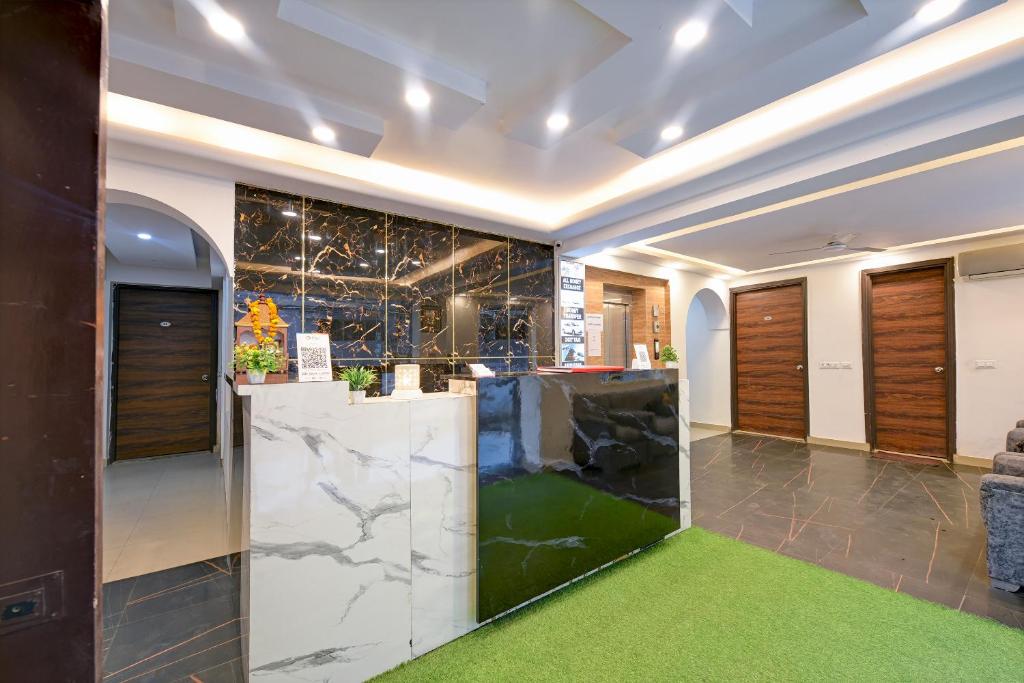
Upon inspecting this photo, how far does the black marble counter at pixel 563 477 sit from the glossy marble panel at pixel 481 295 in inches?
79.6

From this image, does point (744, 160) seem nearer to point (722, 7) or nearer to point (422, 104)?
point (722, 7)

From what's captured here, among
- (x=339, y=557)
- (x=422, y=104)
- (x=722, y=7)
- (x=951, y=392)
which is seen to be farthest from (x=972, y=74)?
(x=951, y=392)

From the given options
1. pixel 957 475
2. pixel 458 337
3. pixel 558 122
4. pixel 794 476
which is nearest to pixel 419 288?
pixel 458 337

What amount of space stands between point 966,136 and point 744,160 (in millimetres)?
1103

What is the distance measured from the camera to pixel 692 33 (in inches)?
75.0

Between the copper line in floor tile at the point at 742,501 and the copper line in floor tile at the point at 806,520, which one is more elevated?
the copper line in floor tile at the point at 806,520

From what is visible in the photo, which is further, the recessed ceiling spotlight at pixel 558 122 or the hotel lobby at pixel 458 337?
the recessed ceiling spotlight at pixel 558 122

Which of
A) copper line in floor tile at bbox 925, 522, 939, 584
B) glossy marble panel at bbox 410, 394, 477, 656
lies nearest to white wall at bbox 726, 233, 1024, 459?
copper line in floor tile at bbox 925, 522, 939, 584

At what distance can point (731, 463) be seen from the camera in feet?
17.9

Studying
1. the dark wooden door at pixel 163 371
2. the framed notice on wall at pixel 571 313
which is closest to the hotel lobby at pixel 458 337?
the framed notice on wall at pixel 571 313

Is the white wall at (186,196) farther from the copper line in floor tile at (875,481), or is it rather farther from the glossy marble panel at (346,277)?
the copper line in floor tile at (875,481)

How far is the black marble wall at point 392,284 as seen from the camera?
3324mm

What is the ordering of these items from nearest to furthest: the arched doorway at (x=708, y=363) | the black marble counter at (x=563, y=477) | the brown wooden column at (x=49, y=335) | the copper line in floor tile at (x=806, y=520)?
1. the brown wooden column at (x=49, y=335)
2. the black marble counter at (x=563, y=477)
3. the copper line in floor tile at (x=806, y=520)
4. the arched doorway at (x=708, y=363)

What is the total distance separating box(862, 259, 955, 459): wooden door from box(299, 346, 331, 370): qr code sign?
739 cm
